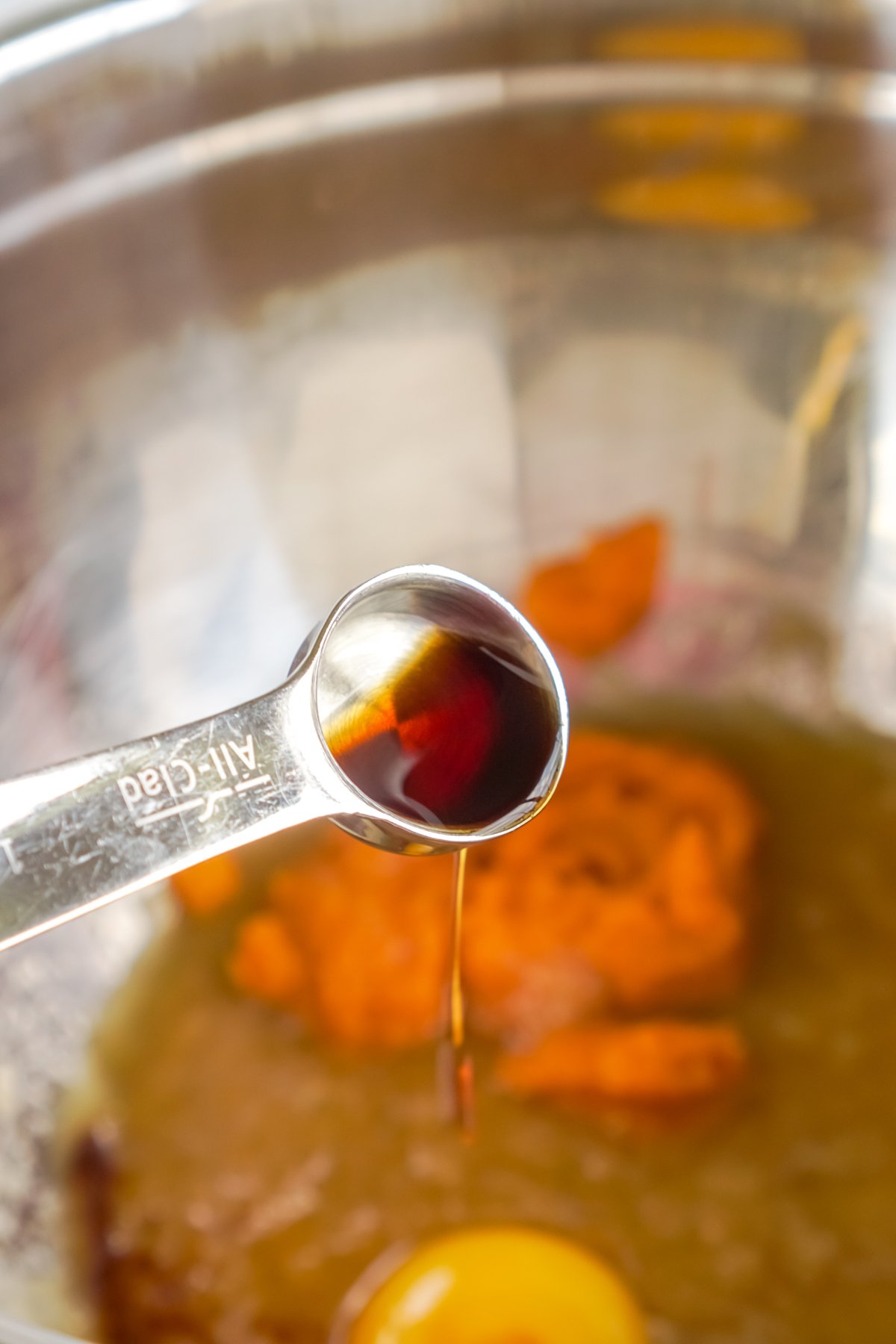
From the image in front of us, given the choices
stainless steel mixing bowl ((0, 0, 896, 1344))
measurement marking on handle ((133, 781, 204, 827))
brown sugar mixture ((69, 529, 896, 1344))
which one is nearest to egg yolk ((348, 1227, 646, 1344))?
brown sugar mixture ((69, 529, 896, 1344))

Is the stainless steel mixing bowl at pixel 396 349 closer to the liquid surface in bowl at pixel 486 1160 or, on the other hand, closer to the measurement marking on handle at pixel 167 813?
the liquid surface in bowl at pixel 486 1160

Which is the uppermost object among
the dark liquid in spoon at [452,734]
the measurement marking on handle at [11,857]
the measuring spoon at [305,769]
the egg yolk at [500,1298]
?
the measurement marking on handle at [11,857]

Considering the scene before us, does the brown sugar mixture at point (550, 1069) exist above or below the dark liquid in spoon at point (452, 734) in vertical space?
below

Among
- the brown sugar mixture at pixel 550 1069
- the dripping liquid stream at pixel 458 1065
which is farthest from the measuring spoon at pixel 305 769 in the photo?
the brown sugar mixture at pixel 550 1069

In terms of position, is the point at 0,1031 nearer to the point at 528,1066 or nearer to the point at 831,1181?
the point at 528,1066

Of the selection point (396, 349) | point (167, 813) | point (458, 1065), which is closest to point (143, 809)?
point (167, 813)

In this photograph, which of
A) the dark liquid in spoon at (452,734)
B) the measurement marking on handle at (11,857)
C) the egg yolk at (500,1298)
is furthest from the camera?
the egg yolk at (500,1298)

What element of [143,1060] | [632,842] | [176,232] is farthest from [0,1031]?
[176,232]
